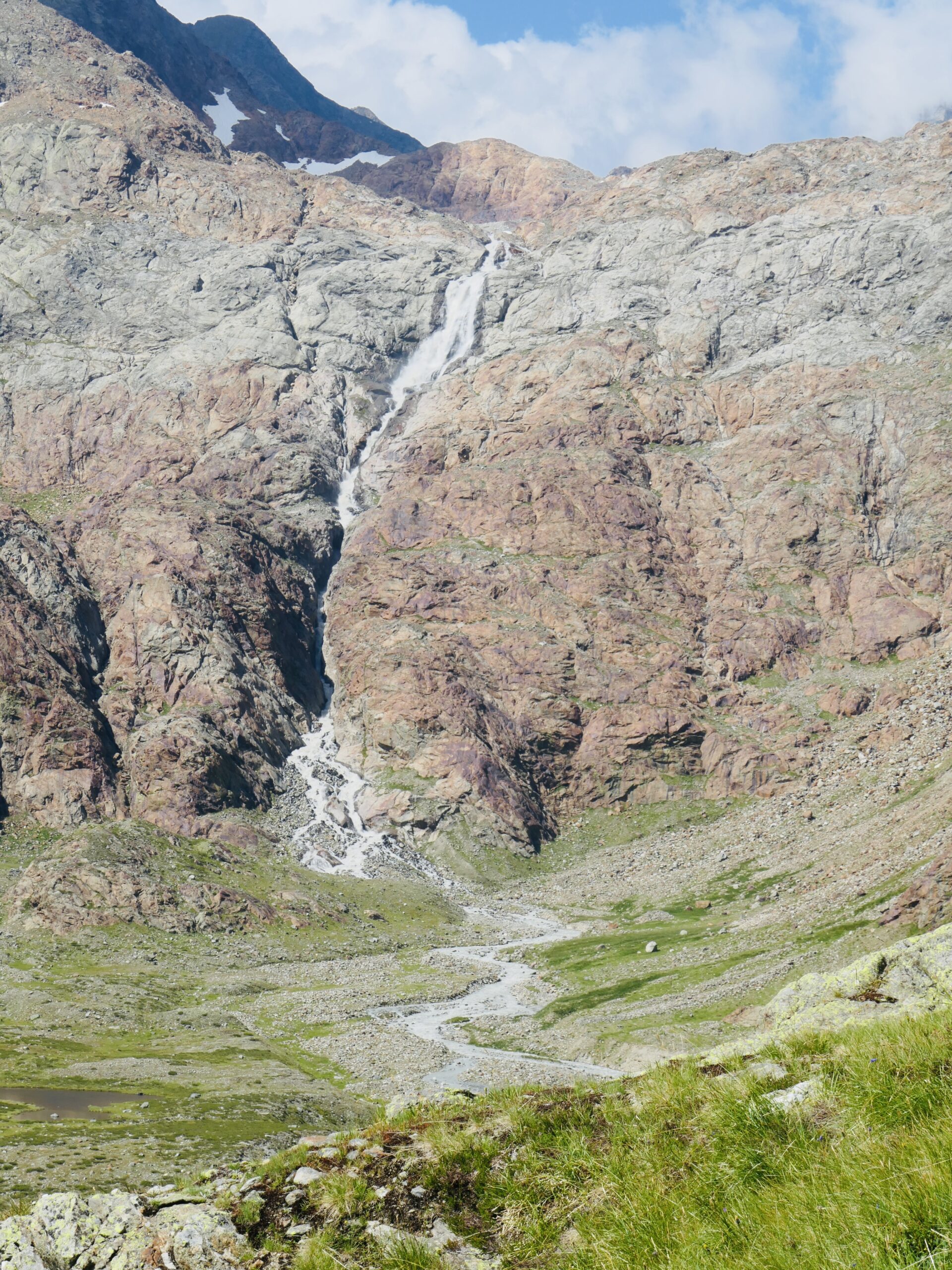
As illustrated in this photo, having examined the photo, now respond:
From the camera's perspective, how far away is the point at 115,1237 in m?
9.80

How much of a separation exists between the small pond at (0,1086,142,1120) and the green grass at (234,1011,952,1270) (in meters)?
53.5

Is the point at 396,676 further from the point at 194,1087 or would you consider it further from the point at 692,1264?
the point at 692,1264

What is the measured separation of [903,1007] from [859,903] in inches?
3312

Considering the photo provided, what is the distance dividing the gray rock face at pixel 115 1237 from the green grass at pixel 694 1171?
1.75 feet

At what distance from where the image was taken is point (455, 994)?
320 feet

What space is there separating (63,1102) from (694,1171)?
63.5 meters

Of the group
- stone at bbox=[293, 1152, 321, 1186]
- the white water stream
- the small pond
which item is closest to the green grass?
stone at bbox=[293, 1152, 321, 1186]

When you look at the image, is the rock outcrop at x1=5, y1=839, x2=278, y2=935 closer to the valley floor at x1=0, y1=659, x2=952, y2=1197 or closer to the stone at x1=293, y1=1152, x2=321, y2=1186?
the valley floor at x1=0, y1=659, x2=952, y2=1197

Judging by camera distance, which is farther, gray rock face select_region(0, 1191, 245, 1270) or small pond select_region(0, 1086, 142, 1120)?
small pond select_region(0, 1086, 142, 1120)

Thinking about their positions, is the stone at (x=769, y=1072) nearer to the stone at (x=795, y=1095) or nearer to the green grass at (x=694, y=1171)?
the green grass at (x=694, y=1171)

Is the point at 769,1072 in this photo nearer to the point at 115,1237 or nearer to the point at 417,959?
the point at 115,1237

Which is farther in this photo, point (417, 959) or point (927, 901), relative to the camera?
point (417, 959)

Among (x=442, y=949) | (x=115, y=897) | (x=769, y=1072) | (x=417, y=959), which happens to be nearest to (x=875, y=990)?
(x=769, y=1072)

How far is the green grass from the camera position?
5.34 metres
